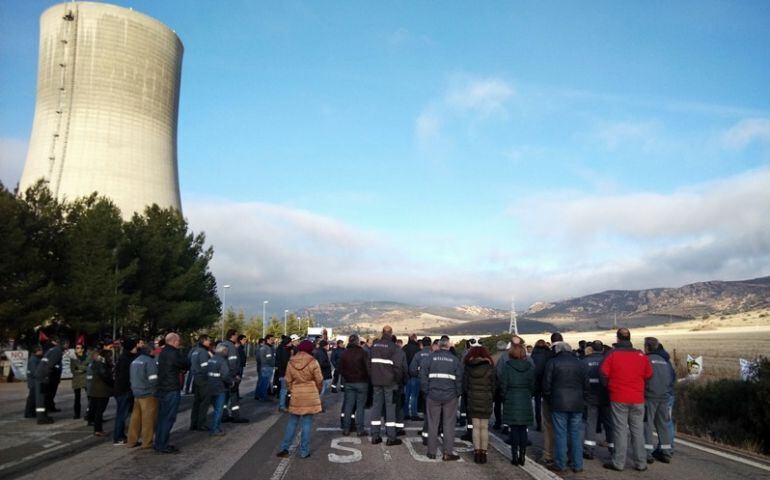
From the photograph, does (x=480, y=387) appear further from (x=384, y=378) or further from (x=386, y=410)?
(x=384, y=378)

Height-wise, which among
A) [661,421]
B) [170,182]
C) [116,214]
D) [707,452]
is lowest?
[707,452]

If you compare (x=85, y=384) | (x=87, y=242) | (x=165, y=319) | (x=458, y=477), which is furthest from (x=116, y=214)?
(x=458, y=477)

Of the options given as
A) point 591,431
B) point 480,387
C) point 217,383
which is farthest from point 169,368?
point 591,431

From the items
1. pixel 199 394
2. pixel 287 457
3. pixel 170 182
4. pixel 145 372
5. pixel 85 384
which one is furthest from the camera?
pixel 170 182

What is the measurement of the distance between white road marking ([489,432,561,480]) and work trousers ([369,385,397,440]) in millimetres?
1760

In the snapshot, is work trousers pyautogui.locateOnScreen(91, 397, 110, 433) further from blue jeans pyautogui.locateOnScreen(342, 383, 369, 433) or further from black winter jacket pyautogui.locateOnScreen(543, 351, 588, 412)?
black winter jacket pyautogui.locateOnScreen(543, 351, 588, 412)

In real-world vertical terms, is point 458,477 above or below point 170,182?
below

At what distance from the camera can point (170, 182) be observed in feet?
143

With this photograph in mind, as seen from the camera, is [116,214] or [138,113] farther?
[138,113]

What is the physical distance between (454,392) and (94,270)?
92.6 ft

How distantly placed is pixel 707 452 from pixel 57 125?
4162 cm

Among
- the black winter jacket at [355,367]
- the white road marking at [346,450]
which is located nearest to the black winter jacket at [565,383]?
the white road marking at [346,450]

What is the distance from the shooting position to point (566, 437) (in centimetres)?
834

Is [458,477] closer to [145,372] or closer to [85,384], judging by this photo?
[145,372]
